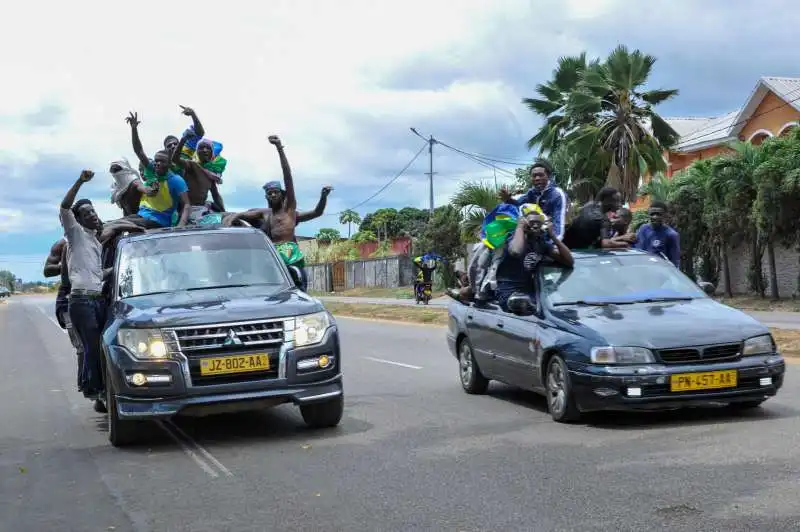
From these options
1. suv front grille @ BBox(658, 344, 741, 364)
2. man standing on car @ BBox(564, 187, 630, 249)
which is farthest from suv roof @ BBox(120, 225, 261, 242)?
suv front grille @ BBox(658, 344, 741, 364)

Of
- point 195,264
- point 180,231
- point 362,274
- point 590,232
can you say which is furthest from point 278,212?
point 362,274

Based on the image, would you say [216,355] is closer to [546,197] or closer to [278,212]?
[278,212]

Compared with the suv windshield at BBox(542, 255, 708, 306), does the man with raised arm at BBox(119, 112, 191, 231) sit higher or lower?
higher

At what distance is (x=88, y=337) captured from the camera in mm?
9234

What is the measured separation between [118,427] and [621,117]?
79.3 ft

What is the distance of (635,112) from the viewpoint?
99.0 feet

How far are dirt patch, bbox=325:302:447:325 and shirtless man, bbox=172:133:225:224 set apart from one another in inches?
589

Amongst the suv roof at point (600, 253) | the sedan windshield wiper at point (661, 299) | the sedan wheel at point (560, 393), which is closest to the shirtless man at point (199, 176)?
the suv roof at point (600, 253)

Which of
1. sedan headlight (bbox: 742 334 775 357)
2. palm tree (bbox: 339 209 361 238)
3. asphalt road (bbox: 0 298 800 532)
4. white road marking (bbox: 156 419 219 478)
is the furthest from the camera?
palm tree (bbox: 339 209 361 238)

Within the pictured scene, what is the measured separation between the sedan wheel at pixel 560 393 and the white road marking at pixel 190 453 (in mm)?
2966

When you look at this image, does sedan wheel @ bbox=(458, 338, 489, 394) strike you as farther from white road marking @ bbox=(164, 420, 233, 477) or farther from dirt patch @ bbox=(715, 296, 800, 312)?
dirt patch @ bbox=(715, 296, 800, 312)

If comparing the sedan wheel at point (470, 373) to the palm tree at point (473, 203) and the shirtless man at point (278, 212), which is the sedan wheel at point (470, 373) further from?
the palm tree at point (473, 203)

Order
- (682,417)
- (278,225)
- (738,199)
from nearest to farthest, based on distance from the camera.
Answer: (682,417), (278,225), (738,199)

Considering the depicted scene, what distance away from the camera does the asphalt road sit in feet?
18.0
